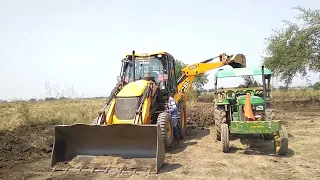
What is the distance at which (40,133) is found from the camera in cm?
1088

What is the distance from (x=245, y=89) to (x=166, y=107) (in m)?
2.59

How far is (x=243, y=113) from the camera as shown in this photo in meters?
8.42

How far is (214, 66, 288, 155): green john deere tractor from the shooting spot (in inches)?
282

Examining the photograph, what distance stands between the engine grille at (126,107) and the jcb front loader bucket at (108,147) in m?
1.03

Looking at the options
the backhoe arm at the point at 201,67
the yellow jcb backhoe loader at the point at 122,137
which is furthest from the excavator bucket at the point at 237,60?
the yellow jcb backhoe loader at the point at 122,137

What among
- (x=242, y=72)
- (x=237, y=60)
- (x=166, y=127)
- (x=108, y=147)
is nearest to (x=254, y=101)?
(x=242, y=72)

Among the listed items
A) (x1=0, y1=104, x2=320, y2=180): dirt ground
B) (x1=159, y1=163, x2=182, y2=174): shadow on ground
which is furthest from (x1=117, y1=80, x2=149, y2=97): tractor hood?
(x1=159, y1=163, x2=182, y2=174): shadow on ground

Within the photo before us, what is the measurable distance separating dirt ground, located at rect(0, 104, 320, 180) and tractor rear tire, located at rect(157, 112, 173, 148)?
342 mm

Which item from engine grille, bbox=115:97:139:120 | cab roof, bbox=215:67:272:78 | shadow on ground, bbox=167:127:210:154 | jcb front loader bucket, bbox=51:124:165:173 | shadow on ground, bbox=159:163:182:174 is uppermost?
cab roof, bbox=215:67:272:78

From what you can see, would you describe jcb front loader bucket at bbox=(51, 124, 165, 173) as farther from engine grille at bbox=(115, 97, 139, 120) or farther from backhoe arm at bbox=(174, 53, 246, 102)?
backhoe arm at bbox=(174, 53, 246, 102)

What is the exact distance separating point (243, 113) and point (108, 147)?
3.82 m

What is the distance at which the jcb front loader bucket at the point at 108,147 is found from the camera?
627 centimetres

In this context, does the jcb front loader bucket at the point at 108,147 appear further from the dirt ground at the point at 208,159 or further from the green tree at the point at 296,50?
the green tree at the point at 296,50

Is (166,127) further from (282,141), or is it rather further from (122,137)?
(282,141)
